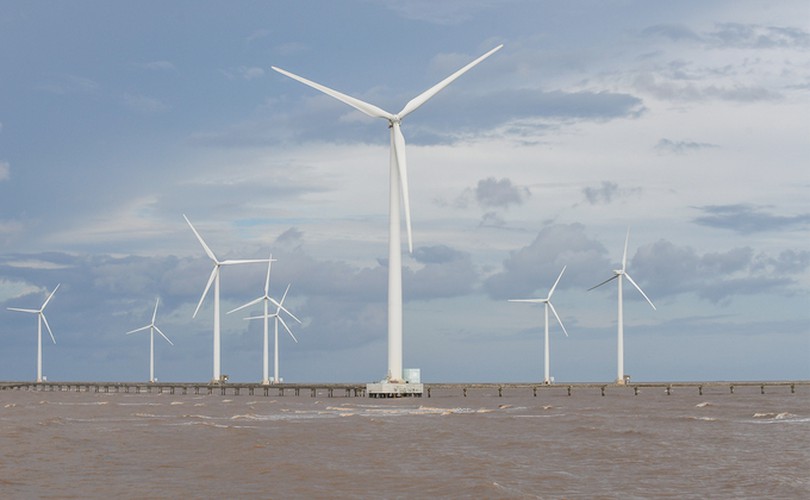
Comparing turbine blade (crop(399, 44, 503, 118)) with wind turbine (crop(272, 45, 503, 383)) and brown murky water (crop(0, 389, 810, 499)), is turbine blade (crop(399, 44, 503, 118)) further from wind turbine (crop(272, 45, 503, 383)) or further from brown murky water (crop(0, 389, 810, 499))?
brown murky water (crop(0, 389, 810, 499))

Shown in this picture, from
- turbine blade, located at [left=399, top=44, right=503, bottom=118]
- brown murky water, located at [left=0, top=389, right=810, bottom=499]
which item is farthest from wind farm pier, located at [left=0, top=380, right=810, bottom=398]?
brown murky water, located at [left=0, top=389, right=810, bottom=499]

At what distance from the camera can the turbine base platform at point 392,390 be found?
99.2 m

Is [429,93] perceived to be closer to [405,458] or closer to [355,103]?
[355,103]

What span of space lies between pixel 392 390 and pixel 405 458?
192 ft

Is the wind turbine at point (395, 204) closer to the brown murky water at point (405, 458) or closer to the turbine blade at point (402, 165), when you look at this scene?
the turbine blade at point (402, 165)

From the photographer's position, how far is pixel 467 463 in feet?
127

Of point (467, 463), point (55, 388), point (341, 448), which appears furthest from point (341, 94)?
point (55, 388)

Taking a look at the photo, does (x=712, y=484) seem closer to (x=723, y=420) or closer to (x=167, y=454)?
(x=167, y=454)

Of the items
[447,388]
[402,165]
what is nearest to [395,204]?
[402,165]

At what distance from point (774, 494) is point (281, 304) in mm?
123746

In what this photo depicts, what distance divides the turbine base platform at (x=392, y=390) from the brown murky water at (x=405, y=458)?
32.3 metres

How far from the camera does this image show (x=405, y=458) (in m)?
40.9

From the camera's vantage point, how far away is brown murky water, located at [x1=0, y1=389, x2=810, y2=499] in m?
31.8

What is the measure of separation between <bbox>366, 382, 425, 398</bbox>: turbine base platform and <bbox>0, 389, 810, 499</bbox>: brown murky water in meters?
32.3
